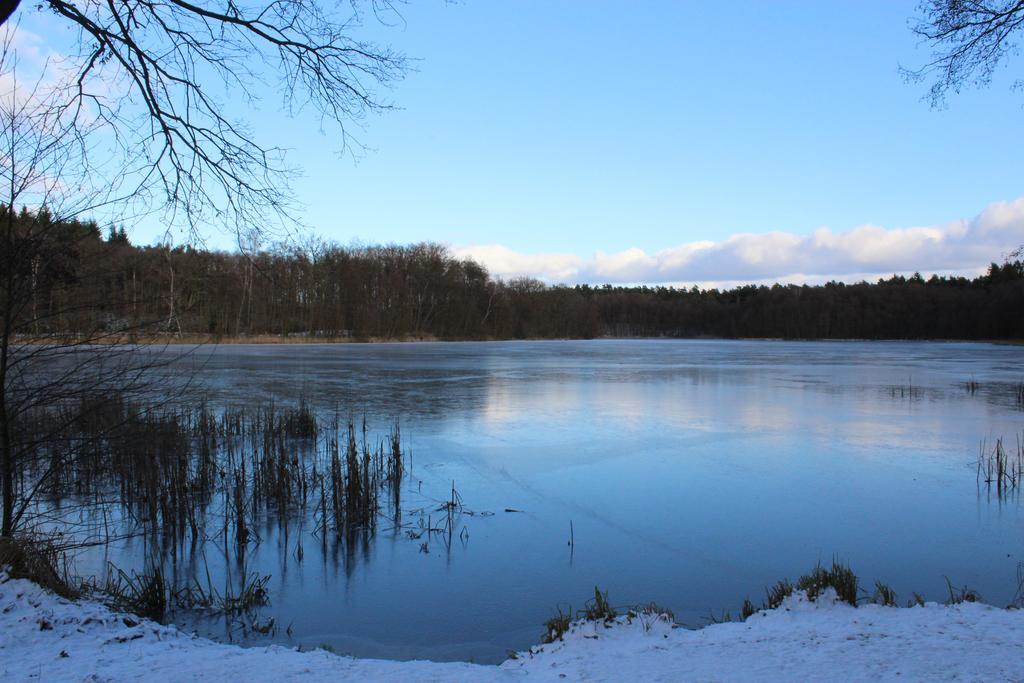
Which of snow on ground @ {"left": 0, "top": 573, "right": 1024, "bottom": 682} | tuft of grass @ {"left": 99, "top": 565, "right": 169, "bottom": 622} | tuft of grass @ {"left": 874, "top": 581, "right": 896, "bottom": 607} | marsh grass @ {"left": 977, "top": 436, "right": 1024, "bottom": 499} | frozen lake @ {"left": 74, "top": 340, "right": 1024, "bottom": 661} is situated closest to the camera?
snow on ground @ {"left": 0, "top": 573, "right": 1024, "bottom": 682}

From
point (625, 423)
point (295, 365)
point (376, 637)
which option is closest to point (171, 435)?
point (376, 637)

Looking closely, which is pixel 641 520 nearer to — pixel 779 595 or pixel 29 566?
pixel 779 595

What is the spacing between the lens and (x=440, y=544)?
Result: 5359 millimetres

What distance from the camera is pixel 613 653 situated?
3076 millimetres

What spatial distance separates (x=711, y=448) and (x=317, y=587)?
6.15 m

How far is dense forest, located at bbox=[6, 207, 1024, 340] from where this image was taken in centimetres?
396

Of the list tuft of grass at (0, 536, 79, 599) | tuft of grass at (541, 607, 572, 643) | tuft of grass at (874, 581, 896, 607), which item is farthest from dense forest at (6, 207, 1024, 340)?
tuft of grass at (874, 581, 896, 607)

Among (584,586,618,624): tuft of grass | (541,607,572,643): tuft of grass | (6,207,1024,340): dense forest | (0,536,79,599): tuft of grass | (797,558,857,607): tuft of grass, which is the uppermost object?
(6,207,1024,340): dense forest

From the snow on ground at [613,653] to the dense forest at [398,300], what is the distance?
169cm

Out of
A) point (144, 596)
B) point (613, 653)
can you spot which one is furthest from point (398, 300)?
point (613, 653)

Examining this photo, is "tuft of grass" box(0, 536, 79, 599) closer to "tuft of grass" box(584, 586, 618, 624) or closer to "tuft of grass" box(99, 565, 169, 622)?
"tuft of grass" box(99, 565, 169, 622)

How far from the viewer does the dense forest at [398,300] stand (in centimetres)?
396

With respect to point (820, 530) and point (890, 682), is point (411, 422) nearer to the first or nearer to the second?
point (820, 530)

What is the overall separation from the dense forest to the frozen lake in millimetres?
2061
